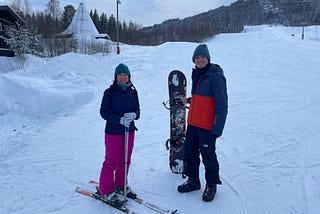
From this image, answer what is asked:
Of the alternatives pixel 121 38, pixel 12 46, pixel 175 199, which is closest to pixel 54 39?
pixel 12 46

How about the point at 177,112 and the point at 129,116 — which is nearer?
the point at 129,116

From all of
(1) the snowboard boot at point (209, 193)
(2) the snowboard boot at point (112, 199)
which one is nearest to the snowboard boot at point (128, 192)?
(2) the snowboard boot at point (112, 199)

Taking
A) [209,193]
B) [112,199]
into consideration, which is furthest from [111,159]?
[209,193]

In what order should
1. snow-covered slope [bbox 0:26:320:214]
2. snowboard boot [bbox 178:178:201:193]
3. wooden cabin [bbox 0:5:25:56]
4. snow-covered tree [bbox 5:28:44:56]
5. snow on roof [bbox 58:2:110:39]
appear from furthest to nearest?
snow on roof [bbox 58:2:110:39]
wooden cabin [bbox 0:5:25:56]
snow-covered tree [bbox 5:28:44:56]
snowboard boot [bbox 178:178:201:193]
snow-covered slope [bbox 0:26:320:214]

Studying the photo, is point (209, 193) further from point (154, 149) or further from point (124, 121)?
point (154, 149)

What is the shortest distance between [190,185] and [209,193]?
307 mm

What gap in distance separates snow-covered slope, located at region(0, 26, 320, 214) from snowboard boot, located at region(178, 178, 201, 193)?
78 mm

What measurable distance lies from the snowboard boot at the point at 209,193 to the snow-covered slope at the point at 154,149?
0.26 ft

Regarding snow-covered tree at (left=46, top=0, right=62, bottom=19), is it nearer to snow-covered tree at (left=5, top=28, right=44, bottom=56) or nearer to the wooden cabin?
the wooden cabin

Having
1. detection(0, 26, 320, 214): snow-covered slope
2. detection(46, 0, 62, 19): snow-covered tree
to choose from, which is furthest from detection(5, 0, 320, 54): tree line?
detection(0, 26, 320, 214): snow-covered slope

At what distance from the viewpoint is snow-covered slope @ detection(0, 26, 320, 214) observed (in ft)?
11.6

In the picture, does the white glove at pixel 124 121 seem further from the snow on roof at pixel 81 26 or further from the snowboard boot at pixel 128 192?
the snow on roof at pixel 81 26

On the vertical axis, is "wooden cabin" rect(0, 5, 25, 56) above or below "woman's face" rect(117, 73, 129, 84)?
above

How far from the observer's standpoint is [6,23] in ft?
67.9
